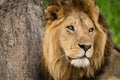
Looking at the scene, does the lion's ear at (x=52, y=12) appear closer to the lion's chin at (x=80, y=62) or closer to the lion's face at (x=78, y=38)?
the lion's face at (x=78, y=38)

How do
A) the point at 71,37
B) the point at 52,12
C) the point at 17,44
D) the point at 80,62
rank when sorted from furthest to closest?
the point at 17,44 → the point at 52,12 → the point at 71,37 → the point at 80,62

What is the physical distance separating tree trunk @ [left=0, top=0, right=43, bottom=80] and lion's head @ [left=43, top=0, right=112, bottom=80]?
0.39m

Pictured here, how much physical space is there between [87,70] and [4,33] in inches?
42.5

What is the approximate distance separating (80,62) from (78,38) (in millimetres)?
264

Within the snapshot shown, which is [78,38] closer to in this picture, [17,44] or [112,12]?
[17,44]

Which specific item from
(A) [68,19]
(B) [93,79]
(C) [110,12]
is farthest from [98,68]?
(C) [110,12]

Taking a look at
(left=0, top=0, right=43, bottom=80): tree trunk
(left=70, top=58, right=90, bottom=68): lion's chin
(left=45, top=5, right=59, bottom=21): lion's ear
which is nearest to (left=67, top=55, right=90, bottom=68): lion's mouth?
(left=70, top=58, right=90, bottom=68): lion's chin

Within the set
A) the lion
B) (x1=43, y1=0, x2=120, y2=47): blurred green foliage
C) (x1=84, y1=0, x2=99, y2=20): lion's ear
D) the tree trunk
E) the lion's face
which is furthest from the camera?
(x1=43, y1=0, x2=120, y2=47): blurred green foliage

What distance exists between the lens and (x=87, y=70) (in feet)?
25.9

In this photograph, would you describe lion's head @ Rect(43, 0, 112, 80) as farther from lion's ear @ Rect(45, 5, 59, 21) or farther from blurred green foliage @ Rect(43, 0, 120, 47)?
blurred green foliage @ Rect(43, 0, 120, 47)

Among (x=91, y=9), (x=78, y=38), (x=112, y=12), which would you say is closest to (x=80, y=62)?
(x=78, y=38)

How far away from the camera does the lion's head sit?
7.82 m

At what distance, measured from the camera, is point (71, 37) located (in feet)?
25.6

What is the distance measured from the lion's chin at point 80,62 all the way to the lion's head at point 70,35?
0.01 meters
